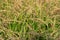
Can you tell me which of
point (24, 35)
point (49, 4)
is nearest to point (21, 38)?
point (24, 35)

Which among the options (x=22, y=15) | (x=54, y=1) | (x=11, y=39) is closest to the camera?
(x=11, y=39)

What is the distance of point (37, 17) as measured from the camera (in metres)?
3.49

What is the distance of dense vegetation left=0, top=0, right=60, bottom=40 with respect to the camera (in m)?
3.28

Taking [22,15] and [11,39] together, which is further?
[22,15]

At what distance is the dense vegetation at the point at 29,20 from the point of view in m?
3.28

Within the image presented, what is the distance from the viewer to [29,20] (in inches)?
136

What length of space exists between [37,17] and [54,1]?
0.39m

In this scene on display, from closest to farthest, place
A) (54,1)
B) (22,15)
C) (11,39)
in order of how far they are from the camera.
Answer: (11,39) < (22,15) < (54,1)

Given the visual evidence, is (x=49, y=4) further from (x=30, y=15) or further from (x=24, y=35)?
(x=24, y=35)

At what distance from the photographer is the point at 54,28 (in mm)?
3371

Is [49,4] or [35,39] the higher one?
[49,4]

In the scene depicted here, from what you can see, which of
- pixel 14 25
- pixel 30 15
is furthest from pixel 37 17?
pixel 14 25

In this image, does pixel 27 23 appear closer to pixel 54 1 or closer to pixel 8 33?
pixel 8 33

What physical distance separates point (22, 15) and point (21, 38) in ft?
1.16
